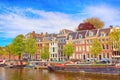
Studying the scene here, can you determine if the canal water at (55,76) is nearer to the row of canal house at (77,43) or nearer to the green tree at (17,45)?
the row of canal house at (77,43)

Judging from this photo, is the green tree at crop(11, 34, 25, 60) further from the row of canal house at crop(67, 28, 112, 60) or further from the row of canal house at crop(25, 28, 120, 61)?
the row of canal house at crop(67, 28, 112, 60)

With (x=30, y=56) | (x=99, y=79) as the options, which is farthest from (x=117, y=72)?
(x=30, y=56)

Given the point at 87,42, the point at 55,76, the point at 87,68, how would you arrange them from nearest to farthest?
the point at 55,76 → the point at 87,68 → the point at 87,42

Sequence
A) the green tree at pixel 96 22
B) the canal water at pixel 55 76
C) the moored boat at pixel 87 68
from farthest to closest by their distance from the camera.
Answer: the green tree at pixel 96 22 < the moored boat at pixel 87 68 < the canal water at pixel 55 76

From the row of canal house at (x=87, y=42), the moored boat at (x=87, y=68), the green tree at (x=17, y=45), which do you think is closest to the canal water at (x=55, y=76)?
the moored boat at (x=87, y=68)

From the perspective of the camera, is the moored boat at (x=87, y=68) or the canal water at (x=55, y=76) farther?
the moored boat at (x=87, y=68)

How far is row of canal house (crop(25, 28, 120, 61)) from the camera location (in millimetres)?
86938

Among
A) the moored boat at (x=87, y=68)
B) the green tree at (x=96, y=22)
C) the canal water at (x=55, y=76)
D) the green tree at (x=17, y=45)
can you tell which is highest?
→ the green tree at (x=96, y=22)

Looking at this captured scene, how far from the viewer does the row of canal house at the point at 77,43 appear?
86.9m

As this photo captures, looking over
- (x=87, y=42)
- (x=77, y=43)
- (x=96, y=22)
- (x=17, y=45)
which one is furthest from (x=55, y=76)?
(x=96, y=22)

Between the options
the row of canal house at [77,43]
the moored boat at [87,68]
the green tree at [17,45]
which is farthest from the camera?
the green tree at [17,45]

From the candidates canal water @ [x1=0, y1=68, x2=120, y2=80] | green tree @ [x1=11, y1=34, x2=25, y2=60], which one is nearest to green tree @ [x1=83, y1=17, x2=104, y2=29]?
green tree @ [x1=11, y1=34, x2=25, y2=60]

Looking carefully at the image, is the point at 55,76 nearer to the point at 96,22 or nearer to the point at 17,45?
the point at 17,45

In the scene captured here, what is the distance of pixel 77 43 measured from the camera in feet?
315
